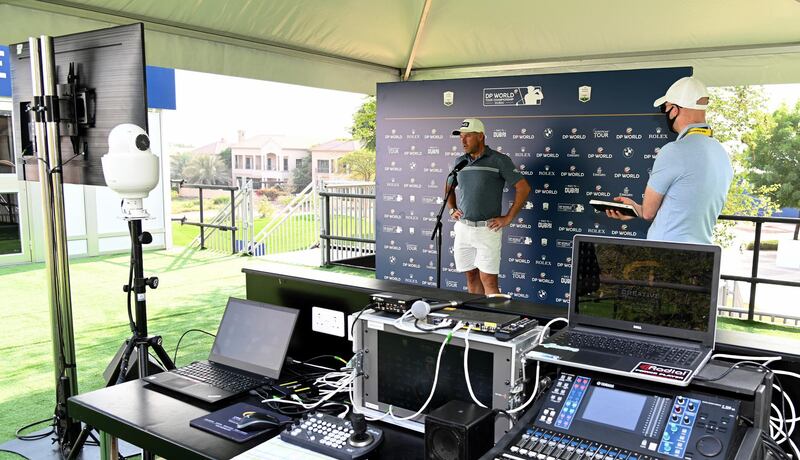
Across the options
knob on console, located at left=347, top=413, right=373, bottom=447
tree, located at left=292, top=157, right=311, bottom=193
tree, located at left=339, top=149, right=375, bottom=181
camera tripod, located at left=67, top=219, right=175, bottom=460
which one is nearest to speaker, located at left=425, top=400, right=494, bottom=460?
knob on console, located at left=347, top=413, right=373, bottom=447

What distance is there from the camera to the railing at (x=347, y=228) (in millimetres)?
7086

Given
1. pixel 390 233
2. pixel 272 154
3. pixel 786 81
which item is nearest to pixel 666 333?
pixel 786 81

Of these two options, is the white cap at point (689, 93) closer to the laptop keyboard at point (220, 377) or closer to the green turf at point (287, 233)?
the laptop keyboard at point (220, 377)

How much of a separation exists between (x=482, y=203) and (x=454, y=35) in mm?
1723

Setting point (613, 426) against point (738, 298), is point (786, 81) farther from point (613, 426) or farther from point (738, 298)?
point (613, 426)

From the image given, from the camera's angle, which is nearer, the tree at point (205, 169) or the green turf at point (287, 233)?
the green turf at point (287, 233)

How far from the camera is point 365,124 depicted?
1800cm

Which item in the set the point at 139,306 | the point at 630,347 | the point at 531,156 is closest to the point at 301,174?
the point at 531,156

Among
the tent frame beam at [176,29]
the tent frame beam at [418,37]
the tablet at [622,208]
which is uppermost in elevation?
the tent frame beam at [418,37]

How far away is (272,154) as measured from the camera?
1831 centimetres

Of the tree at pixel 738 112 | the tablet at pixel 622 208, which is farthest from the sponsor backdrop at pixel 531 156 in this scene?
the tree at pixel 738 112

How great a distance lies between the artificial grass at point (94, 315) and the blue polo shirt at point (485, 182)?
222 centimetres

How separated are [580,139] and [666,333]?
357 centimetres

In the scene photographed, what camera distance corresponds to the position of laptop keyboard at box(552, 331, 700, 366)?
1.25m
